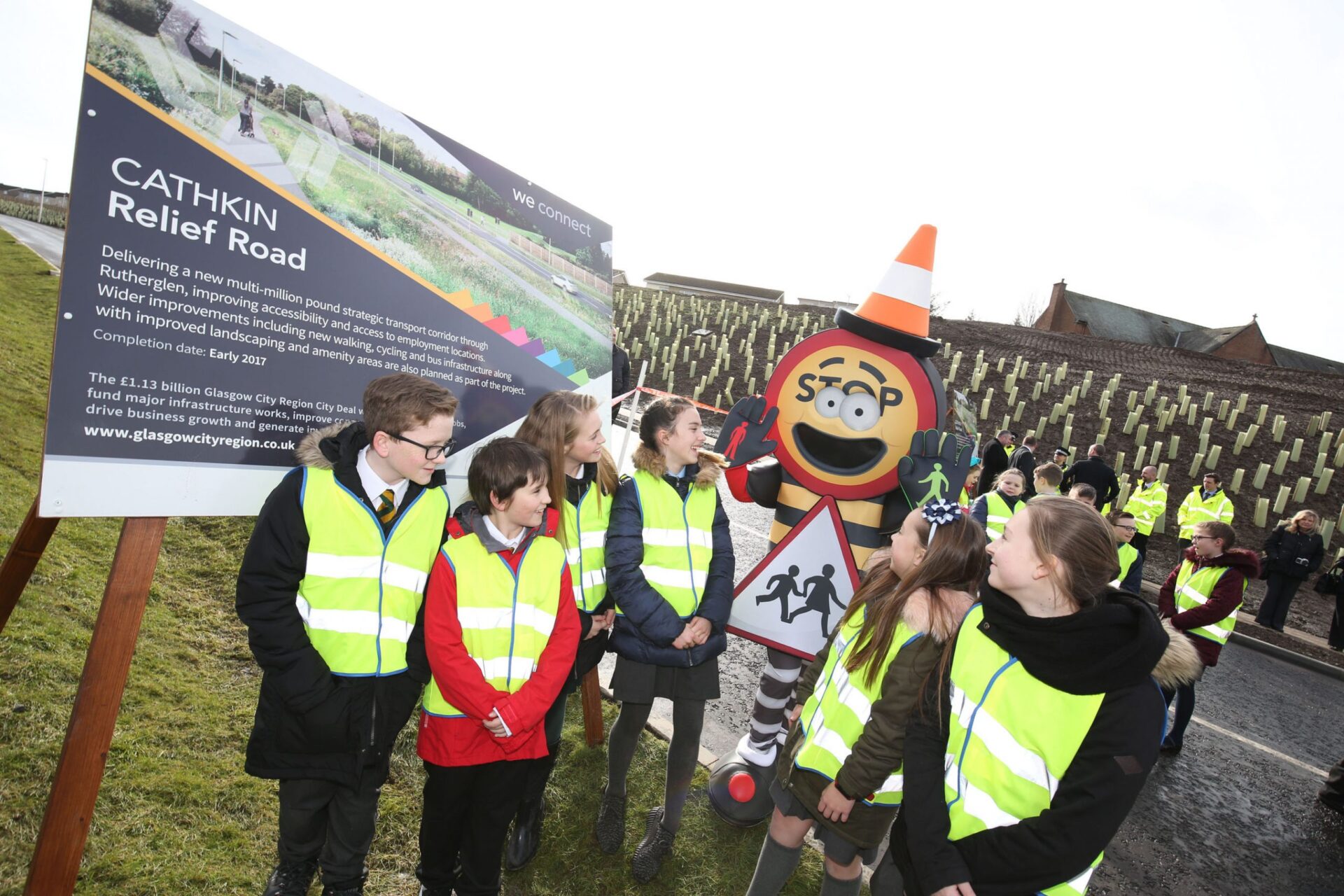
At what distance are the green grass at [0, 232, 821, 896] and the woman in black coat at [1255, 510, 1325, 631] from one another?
8528 millimetres

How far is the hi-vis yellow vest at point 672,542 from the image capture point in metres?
2.65

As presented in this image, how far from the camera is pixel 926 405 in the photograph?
299 cm

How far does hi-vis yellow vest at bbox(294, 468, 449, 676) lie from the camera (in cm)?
197

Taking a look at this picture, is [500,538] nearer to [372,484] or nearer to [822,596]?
[372,484]

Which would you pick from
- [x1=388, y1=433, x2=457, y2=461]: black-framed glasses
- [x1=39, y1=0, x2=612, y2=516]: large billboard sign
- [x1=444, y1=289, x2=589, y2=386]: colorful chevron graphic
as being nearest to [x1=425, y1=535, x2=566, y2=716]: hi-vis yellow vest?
[x1=388, y1=433, x2=457, y2=461]: black-framed glasses

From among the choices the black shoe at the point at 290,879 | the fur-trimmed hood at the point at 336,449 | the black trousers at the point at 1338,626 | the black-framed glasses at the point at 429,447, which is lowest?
the black shoe at the point at 290,879

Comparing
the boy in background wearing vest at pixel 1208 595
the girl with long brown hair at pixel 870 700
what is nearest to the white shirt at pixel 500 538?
the girl with long brown hair at pixel 870 700

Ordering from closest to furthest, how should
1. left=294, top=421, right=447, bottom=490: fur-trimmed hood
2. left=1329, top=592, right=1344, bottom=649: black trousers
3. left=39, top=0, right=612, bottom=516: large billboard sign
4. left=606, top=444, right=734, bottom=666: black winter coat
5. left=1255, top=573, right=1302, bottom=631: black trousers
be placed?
left=39, top=0, right=612, bottom=516: large billboard sign, left=294, top=421, right=447, bottom=490: fur-trimmed hood, left=606, top=444, right=734, bottom=666: black winter coat, left=1329, top=592, right=1344, bottom=649: black trousers, left=1255, top=573, right=1302, bottom=631: black trousers

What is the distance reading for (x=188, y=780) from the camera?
2.55 meters

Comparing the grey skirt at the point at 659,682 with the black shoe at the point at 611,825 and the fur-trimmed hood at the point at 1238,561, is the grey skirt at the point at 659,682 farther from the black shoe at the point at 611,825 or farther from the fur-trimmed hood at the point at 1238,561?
the fur-trimmed hood at the point at 1238,561

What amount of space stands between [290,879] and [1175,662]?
8.52 ft

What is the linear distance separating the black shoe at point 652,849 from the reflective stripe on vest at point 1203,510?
10.1 m

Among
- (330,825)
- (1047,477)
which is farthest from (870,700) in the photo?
(1047,477)

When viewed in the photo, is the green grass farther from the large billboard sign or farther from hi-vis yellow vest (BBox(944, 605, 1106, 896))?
hi-vis yellow vest (BBox(944, 605, 1106, 896))
